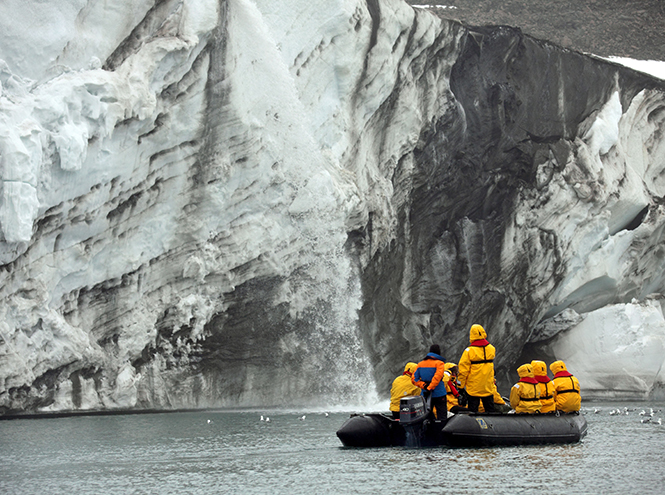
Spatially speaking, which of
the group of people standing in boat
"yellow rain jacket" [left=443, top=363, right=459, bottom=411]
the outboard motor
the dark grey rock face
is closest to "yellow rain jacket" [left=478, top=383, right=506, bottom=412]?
the group of people standing in boat

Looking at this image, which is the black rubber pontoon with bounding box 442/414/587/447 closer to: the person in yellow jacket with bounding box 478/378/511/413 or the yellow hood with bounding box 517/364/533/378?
the person in yellow jacket with bounding box 478/378/511/413

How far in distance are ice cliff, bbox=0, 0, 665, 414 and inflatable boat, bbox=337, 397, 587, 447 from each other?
6.64 m

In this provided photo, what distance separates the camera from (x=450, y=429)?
929 centimetres

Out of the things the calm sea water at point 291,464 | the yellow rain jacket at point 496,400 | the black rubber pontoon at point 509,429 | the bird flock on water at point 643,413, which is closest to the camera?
the calm sea water at point 291,464

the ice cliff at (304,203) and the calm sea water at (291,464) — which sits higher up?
the ice cliff at (304,203)

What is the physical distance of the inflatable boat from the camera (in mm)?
9336

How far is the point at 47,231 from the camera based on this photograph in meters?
14.4

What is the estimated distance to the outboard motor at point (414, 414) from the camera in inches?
377

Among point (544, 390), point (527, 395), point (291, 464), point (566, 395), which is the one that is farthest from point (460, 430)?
point (566, 395)

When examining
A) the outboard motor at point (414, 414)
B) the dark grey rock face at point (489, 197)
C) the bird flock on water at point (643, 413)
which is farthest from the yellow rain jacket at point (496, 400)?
the dark grey rock face at point (489, 197)

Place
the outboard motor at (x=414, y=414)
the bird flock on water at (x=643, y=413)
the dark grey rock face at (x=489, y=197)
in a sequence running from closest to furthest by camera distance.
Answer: the outboard motor at (x=414, y=414)
the bird flock on water at (x=643, y=413)
the dark grey rock face at (x=489, y=197)

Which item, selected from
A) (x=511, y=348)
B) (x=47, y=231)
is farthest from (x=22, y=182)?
(x=511, y=348)

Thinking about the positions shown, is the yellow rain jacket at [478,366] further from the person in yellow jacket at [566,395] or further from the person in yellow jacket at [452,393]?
the person in yellow jacket at [566,395]

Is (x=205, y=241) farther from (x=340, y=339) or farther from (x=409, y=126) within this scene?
(x=409, y=126)
